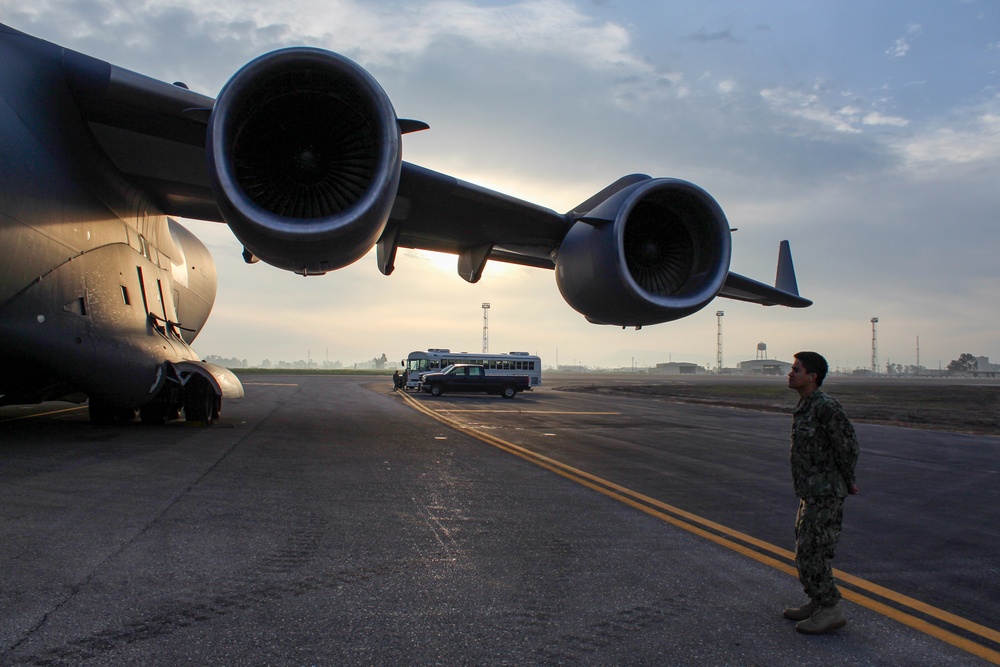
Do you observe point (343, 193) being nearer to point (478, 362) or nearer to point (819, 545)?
point (819, 545)

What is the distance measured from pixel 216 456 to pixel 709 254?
7355mm

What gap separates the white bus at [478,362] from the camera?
37094 mm

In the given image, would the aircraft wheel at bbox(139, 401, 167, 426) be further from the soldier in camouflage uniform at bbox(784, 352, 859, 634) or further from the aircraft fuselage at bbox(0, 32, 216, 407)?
the soldier in camouflage uniform at bbox(784, 352, 859, 634)

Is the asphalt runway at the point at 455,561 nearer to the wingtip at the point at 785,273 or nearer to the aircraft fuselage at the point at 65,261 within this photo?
the aircraft fuselage at the point at 65,261

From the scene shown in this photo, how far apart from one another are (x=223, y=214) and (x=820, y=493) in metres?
6.19

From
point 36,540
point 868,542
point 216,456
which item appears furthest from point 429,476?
point 868,542

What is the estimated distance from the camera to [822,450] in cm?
352

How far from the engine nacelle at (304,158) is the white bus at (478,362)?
95.1 feet

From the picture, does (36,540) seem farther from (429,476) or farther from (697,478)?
(697,478)

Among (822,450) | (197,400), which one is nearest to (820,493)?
(822,450)

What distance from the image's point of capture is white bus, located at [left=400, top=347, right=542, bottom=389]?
3709cm

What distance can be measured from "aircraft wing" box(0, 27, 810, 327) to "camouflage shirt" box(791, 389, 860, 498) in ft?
16.1

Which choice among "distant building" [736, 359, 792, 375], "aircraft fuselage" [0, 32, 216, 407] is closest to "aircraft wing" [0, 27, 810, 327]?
"aircraft fuselage" [0, 32, 216, 407]

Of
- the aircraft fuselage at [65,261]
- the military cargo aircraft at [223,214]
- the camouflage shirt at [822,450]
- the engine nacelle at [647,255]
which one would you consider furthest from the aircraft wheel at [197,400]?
the camouflage shirt at [822,450]
